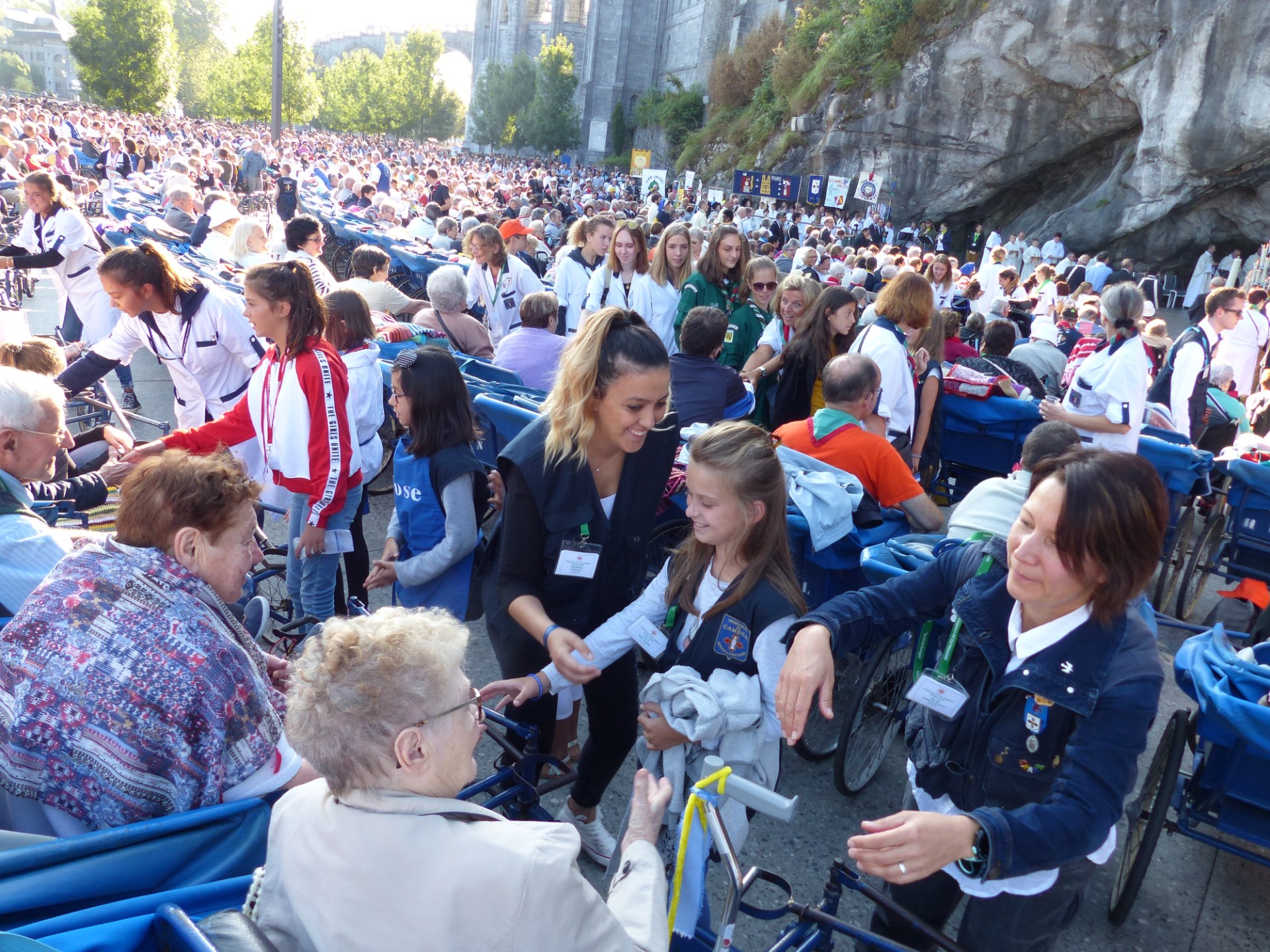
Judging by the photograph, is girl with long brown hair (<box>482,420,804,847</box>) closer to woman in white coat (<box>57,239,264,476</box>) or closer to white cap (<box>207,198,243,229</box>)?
woman in white coat (<box>57,239,264,476</box>)

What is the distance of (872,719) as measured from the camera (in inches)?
146

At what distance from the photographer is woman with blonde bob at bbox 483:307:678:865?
2.40 meters

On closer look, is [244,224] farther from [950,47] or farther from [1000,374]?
[950,47]

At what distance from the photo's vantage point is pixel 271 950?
1.30 m

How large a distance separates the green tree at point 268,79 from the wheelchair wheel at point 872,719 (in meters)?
55.5

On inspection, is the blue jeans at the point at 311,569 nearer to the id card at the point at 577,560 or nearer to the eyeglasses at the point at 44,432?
the eyeglasses at the point at 44,432

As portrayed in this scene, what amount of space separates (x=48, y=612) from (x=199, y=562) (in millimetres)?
308

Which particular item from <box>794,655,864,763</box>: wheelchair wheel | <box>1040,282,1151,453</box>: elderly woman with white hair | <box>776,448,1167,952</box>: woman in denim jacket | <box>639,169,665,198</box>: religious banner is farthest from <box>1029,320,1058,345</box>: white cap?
<box>639,169,665,198</box>: religious banner

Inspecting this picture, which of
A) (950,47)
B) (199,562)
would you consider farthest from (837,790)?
(950,47)

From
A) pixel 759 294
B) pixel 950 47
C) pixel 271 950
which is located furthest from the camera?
pixel 950 47

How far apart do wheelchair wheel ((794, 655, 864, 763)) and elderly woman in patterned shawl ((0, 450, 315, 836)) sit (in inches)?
93.2

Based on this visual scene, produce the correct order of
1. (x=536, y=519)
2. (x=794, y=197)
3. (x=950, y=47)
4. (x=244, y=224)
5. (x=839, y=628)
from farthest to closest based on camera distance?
(x=950, y=47)
(x=794, y=197)
(x=244, y=224)
(x=536, y=519)
(x=839, y=628)

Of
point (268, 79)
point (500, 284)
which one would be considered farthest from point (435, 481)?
point (268, 79)

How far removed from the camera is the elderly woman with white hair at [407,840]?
1.21m
